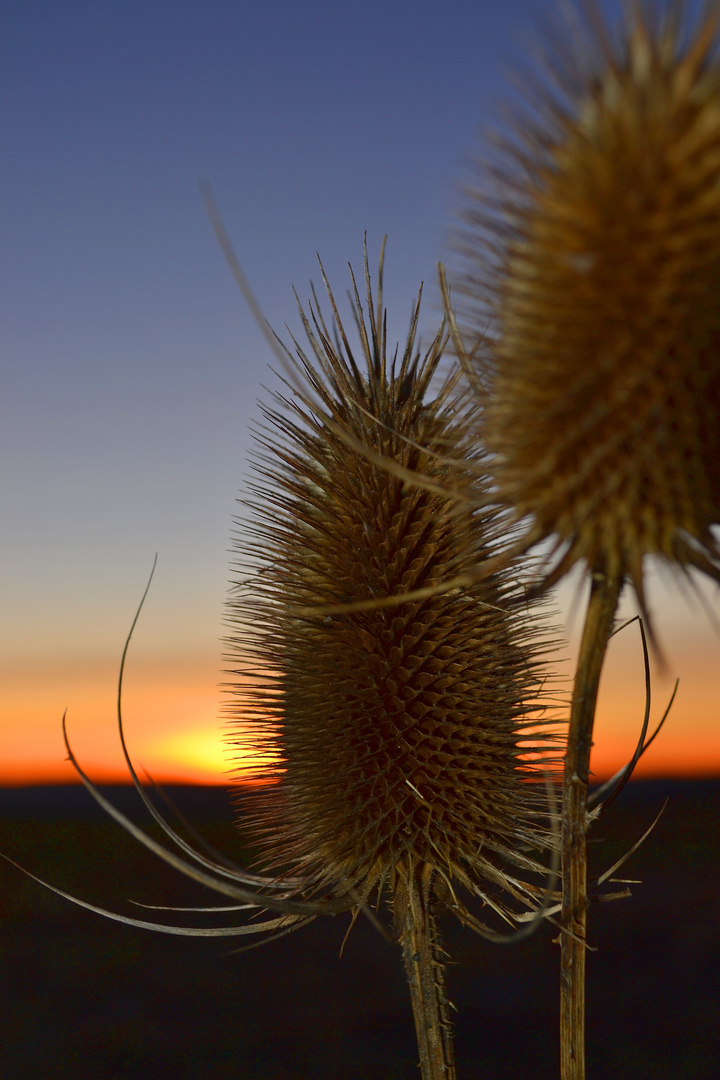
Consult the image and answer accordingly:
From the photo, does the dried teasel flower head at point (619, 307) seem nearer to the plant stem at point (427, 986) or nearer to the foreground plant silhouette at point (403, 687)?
the foreground plant silhouette at point (403, 687)

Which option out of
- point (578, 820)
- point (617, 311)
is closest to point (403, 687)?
point (578, 820)

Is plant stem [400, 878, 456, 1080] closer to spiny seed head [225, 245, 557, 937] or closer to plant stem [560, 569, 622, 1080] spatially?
spiny seed head [225, 245, 557, 937]

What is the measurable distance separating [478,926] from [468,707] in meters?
0.73

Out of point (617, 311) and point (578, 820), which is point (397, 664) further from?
point (617, 311)

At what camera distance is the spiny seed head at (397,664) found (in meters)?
3.07

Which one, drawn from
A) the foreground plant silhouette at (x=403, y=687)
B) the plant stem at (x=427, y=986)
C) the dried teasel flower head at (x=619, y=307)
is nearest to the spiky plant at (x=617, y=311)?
the dried teasel flower head at (x=619, y=307)

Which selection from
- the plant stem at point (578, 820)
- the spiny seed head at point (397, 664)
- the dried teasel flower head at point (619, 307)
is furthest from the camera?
the spiny seed head at point (397, 664)

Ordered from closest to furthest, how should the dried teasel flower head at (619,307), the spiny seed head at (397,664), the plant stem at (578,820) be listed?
the dried teasel flower head at (619,307)
the plant stem at (578,820)
the spiny seed head at (397,664)

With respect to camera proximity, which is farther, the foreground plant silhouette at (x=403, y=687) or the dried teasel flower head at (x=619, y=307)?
the foreground plant silhouette at (x=403, y=687)

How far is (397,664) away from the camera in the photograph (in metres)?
3.06

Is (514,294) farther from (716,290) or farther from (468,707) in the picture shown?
(468,707)

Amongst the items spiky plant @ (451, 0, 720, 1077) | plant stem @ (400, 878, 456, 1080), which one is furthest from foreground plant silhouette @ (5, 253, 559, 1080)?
spiky plant @ (451, 0, 720, 1077)

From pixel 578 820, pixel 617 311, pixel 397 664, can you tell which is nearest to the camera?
pixel 617 311

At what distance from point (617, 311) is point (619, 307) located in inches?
0.4
